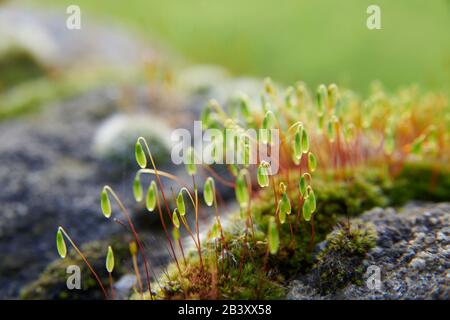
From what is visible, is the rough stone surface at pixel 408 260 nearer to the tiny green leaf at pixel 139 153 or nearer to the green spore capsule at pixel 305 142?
the green spore capsule at pixel 305 142

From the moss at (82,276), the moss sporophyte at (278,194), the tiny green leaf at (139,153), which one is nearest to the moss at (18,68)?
the moss sporophyte at (278,194)

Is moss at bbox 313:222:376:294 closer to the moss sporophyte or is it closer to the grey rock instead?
the moss sporophyte

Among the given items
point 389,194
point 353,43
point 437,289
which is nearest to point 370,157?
point 389,194

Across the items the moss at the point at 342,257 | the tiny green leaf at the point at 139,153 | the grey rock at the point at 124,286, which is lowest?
the grey rock at the point at 124,286

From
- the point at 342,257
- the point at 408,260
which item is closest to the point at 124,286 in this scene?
the point at 342,257

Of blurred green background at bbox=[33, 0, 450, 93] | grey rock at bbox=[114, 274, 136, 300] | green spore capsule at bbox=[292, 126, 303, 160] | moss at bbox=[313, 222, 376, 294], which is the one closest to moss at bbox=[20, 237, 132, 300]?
grey rock at bbox=[114, 274, 136, 300]

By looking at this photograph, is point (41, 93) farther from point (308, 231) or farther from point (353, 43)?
point (353, 43)
